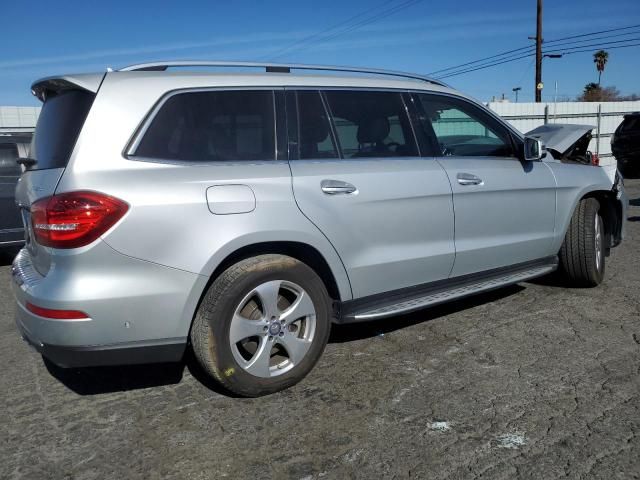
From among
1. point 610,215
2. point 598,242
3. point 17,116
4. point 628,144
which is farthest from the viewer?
point 628,144

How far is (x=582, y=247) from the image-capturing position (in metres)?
5.13

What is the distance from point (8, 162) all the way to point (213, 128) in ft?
17.1

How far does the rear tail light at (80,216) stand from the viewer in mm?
2832

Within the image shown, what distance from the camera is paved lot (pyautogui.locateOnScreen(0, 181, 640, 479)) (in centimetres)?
272

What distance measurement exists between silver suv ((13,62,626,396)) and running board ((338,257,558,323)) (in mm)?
14

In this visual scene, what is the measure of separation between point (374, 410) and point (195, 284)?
115cm

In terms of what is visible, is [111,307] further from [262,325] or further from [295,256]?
[295,256]

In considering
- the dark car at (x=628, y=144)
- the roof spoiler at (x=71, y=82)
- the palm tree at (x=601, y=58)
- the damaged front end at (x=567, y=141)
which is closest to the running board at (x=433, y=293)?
the damaged front end at (x=567, y=141)

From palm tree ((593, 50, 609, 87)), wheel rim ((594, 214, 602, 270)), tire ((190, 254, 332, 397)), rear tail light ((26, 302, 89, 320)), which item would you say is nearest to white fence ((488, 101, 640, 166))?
wheel rim ((594, 214, 602, 270))

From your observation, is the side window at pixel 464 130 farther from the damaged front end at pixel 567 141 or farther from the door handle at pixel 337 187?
the door handle at pixel 337 187

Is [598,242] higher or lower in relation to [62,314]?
lower

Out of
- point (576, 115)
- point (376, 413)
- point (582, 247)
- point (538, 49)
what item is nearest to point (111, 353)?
point (376, 413)

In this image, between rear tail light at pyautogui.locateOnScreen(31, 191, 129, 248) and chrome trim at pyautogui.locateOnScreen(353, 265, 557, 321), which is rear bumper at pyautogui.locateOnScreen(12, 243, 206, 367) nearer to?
rear tail light at pyautogui.locateOnScreen(31, 191, 129, 248)

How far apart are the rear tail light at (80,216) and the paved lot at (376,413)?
3.33 ft
